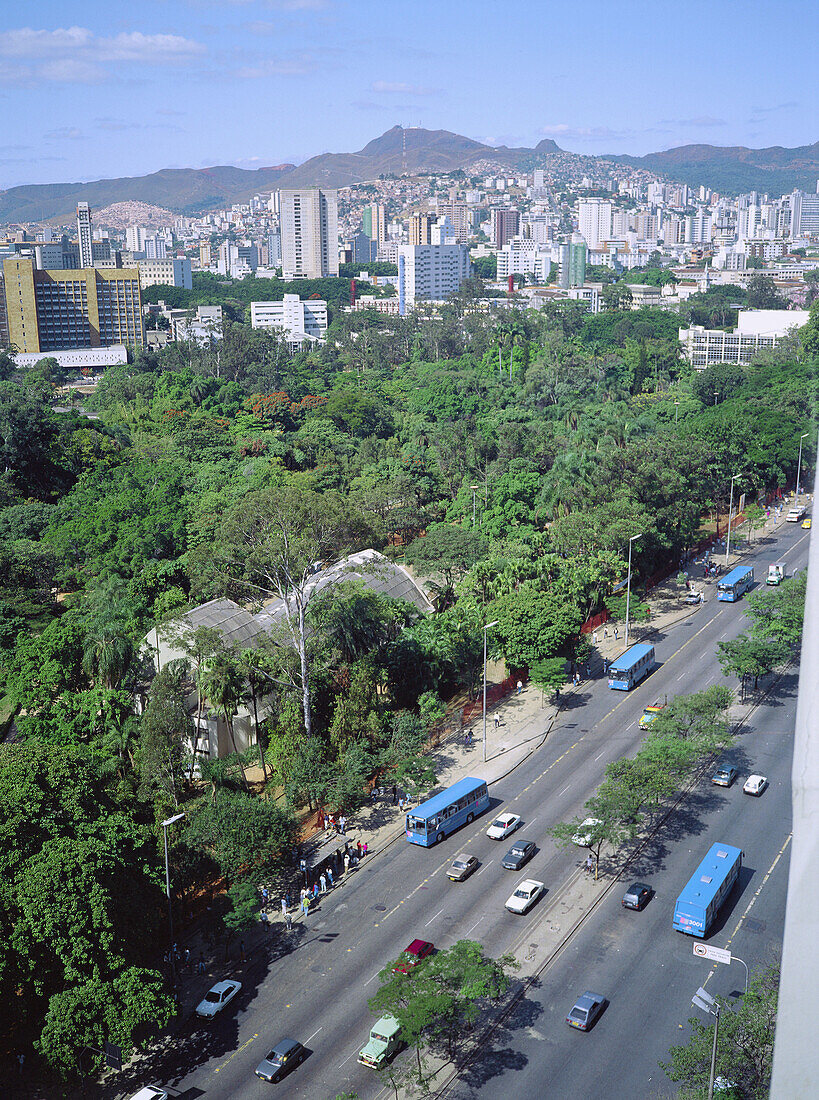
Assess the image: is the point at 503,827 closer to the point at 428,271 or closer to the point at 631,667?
the point at 631,667

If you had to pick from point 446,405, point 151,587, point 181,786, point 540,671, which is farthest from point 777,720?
point 446,405

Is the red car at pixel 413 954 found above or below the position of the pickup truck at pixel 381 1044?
above

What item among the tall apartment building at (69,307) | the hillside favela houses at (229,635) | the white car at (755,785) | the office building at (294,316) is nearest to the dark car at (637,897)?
the white car at (755,785)

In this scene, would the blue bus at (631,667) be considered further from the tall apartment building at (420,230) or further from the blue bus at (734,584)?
the tall apartment building at (420,230)

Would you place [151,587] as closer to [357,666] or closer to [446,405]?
[357,666]

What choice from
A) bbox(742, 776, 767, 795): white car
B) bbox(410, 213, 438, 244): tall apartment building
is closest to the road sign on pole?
bbox(742, 776, 767, 795): white car

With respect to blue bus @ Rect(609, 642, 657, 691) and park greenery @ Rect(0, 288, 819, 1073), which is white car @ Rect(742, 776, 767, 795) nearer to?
park greenery @ Rect(0, 288, 819, 1073)

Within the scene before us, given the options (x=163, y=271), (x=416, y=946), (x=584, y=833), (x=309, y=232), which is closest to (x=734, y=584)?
(x=584, y=833)
